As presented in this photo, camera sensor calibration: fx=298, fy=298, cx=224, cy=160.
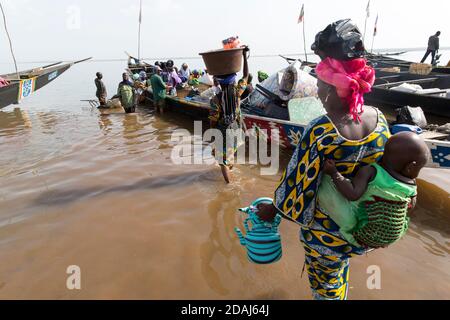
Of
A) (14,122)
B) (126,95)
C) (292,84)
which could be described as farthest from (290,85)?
(14,122)

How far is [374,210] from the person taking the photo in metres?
1.31

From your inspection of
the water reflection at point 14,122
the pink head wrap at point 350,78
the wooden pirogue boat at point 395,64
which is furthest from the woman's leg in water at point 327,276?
the wooden pirogue boat at point 395,64

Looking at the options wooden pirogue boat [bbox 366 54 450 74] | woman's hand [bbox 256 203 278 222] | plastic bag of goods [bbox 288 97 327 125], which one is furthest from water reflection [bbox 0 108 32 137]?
wooden pirogue boat [bbox 366 54 450 74]

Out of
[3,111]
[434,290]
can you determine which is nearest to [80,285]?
[434,290]

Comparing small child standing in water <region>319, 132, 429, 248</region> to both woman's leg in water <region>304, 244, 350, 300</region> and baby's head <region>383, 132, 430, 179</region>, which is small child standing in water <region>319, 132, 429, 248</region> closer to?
baby's head <region>383, 132, 430, 179</region>

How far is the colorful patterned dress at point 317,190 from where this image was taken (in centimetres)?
136

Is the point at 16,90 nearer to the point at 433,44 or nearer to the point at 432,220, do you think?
the point at 432,220

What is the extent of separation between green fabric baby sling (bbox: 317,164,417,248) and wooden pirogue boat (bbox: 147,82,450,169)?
368mm

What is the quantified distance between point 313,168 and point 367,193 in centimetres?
25

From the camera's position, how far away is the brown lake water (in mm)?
2520

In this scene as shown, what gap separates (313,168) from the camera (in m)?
1.39

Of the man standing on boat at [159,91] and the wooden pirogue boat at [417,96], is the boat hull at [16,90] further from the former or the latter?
the wooden pirogue boat at [417,96]

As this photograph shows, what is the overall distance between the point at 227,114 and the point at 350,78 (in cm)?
296

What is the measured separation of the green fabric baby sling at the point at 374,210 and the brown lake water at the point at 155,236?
50.3 inches
